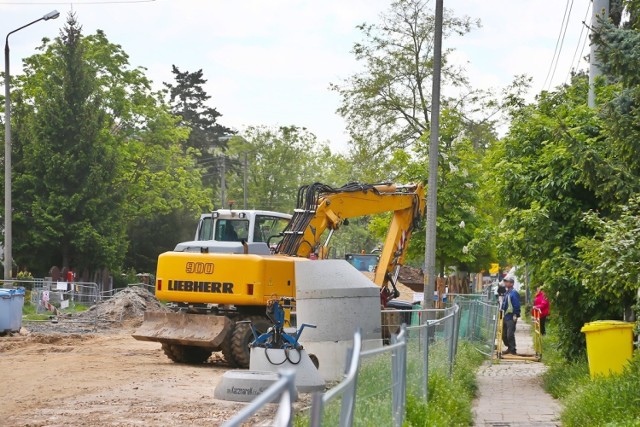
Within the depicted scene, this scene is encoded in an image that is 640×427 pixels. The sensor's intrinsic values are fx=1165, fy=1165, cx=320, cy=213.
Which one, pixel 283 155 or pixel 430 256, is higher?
pixel 283 155

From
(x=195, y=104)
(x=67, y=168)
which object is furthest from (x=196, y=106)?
(x=67, y=168)

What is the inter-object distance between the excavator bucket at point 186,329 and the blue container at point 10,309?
8.25 m

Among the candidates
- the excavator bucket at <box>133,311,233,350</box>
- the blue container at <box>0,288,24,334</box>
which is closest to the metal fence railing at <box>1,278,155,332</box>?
the blue container at <box>0,288,24,334</box>

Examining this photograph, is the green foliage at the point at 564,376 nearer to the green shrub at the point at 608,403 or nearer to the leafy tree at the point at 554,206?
the leafy tree at the point at 554,206

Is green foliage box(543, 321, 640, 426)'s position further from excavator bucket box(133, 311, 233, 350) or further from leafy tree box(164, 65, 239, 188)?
leafy tree box(164, 65, 239, 188)

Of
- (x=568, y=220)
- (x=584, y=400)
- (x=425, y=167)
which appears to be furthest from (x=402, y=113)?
(x=584, y=400)

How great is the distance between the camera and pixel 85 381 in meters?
17.9

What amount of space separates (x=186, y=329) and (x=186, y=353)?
1221 millimetres

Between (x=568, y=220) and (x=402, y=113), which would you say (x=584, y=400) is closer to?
(x=568, y=220)

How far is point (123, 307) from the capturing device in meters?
36.1

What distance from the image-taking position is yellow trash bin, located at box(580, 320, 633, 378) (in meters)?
16.0

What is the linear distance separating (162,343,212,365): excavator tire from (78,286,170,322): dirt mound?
13.0m

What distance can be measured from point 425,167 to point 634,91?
21471 mm

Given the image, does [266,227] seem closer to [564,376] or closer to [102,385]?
[102,385]
